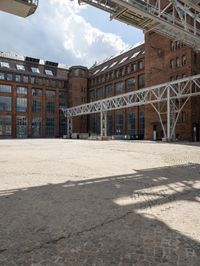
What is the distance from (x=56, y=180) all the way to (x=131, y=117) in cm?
A: 4745

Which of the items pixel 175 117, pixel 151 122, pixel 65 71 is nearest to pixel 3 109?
pixel 65 71

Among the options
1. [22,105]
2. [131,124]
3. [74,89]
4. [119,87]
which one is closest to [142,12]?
[131,124]

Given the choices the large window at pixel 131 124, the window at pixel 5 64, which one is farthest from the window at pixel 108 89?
the window at pixel 5 64

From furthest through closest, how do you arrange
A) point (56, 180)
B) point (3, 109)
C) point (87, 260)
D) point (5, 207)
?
point (3, 109) < point (56, 180) < point (5, 207) < point (87, 260)

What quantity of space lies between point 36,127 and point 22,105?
6589 mm

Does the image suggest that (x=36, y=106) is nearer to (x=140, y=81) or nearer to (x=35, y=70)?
(x=35, y=70)

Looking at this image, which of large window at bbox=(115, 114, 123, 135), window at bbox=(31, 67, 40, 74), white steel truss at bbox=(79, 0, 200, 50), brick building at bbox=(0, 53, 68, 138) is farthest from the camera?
window at bbox=(31, 67, 40, 74)

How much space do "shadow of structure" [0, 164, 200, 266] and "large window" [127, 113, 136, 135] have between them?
152 feet

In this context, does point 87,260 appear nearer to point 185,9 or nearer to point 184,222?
point 184,222

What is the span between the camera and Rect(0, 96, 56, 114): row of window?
61094mm

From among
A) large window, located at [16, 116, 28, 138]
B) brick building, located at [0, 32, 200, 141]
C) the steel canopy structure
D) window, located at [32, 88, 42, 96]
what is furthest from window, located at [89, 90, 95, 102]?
the steel canopy structure

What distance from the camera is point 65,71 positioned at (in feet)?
234

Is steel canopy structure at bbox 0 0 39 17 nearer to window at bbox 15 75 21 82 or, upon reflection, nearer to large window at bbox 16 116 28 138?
large window at bbox 16 116 28 138

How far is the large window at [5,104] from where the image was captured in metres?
60.8
